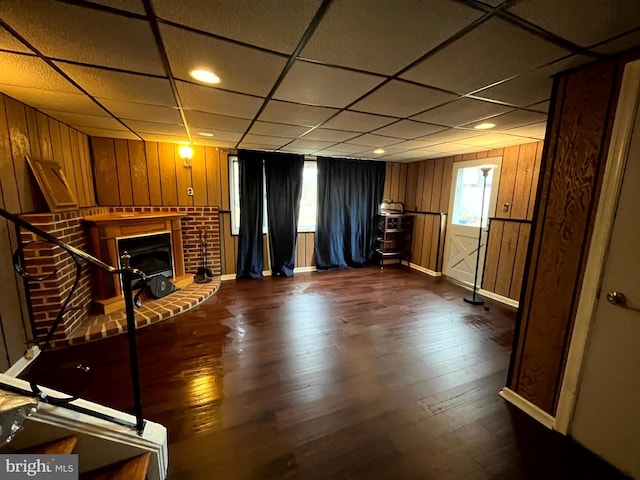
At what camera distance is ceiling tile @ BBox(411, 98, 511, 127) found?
208 cm

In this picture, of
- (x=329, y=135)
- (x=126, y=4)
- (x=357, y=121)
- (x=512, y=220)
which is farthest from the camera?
(x=512, y=220)

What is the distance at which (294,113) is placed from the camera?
7.80 ft

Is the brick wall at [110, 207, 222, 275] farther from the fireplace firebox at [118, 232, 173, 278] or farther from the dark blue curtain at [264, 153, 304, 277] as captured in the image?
the dark blue curtain at [264, 153, 304, 277]

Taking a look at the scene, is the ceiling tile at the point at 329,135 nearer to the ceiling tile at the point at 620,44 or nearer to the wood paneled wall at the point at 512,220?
the ceiling tile at the point at 620,44

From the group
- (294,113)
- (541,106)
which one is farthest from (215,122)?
(541,106)

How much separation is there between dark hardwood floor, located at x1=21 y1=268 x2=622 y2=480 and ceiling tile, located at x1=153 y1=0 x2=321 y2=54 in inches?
86.1

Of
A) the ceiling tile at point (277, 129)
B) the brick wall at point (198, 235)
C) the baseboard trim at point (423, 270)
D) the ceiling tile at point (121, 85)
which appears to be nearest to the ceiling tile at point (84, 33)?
the ceiling tile at point (121, 85)

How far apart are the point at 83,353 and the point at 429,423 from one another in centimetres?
294

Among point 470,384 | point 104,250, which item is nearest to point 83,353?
point 104,250

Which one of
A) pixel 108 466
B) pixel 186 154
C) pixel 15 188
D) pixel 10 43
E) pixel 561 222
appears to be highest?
pixel 10 43

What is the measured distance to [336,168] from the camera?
5238 millimetres

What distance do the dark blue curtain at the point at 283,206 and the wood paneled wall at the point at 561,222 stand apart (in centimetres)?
370

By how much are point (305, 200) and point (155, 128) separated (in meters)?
2.76

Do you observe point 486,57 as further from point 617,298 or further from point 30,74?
point 30,74
